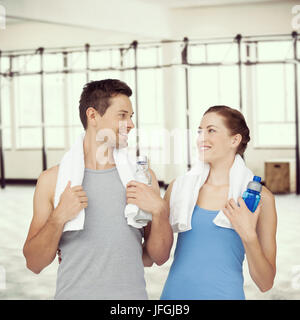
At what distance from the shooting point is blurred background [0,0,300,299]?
28.4 feet

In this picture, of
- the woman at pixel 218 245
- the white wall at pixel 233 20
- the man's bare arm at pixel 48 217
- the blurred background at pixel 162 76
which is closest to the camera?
the man's bare arm at pixel 48 217

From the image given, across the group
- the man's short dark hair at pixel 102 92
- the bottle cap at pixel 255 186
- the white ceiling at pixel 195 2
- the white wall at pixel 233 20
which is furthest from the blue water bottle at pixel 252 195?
the white wall at pixel 233 20

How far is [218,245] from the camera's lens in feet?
4.50

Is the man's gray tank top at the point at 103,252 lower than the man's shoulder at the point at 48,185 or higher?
lower

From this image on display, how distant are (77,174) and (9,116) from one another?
424 inches

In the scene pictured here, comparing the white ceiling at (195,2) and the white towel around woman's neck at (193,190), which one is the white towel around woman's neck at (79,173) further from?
the white ceiling at (195,2)

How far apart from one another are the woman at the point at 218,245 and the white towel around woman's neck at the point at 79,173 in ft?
0.69

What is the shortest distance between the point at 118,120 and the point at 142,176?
6.4 inches

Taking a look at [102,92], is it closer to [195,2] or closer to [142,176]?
[142,176]

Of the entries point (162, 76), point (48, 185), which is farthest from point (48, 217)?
point (162, 76)

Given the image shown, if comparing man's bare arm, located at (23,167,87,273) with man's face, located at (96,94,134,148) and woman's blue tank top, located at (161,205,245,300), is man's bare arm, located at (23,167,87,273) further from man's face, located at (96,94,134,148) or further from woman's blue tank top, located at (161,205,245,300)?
woman's blue tank top, located at (161,205,245,300)

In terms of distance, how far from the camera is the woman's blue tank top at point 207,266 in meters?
1.35

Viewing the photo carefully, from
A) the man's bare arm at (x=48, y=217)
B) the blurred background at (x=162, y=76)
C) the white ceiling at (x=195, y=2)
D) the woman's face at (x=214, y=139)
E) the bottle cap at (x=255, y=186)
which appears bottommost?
the man's bare arm at (x=48, y=217)

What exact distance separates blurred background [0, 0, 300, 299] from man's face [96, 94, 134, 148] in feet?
18.9
